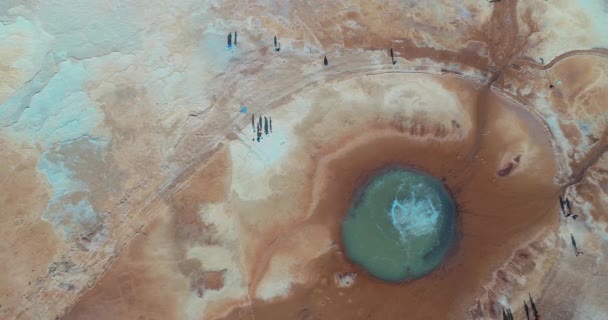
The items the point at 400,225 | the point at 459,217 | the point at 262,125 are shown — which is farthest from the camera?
the point at 400,225

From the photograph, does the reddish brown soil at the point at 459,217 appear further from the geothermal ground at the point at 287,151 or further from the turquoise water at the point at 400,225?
the turquoise water at the point at 400,225

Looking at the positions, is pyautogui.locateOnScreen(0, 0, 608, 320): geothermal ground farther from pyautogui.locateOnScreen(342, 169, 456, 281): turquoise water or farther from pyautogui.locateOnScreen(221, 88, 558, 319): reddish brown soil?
pyautogui.locateOnScreen(342, 169, 456, 281): turquoise water

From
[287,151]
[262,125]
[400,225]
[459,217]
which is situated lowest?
[400,225]

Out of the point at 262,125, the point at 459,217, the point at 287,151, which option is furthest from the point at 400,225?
the point at 262,125

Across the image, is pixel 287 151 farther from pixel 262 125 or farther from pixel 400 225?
pixel 400 225

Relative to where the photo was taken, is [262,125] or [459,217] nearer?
[262,125]

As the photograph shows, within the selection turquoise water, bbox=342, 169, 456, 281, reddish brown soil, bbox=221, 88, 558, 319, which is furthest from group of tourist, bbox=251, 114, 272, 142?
turquoise water, bbox=342, 169, 456, 281
